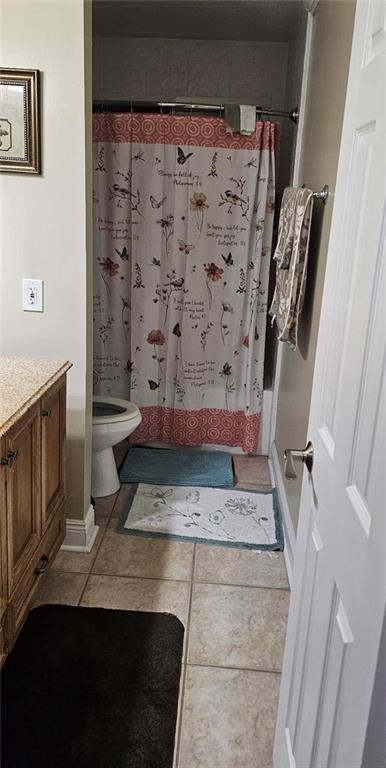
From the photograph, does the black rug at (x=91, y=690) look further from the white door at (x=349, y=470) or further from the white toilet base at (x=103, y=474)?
the white toilet base at (x=103, y=474)

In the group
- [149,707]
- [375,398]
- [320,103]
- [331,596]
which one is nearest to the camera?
[375,398]

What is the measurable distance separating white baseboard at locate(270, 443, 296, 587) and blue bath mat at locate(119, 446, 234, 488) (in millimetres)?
245

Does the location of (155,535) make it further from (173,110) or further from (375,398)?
(173,110)

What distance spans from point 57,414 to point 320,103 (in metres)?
1.64

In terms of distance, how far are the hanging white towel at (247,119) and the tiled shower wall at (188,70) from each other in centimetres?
75

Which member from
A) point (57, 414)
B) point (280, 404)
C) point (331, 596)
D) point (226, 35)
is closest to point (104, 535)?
point (57, 414)

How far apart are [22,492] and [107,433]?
1.13 meters

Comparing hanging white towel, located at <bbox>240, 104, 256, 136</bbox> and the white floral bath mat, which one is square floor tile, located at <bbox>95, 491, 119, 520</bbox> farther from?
hanging white towel, located at <bbox>240, 104, 256, 136</bbox>

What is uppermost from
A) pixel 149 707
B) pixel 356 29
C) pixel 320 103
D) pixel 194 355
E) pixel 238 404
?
pixel 320 103

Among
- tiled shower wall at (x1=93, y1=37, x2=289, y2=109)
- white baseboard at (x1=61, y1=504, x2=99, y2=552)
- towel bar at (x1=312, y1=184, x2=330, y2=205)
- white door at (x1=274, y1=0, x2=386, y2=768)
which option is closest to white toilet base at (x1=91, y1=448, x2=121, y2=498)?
white baseboard at (x1=61, y1=504, x2=99, y2=552)

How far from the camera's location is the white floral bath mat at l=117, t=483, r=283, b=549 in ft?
8.84

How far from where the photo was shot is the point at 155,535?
2.68 m

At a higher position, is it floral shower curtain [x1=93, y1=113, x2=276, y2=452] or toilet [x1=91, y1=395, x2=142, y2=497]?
floral shower curtain [x1=93, y1=113, x2=276, y2=452]

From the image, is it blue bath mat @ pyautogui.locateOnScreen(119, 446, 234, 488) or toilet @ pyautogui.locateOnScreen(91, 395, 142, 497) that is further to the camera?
blue bath mat @ pyautogui.locateOnScreen(119, 446, 234, 488)
